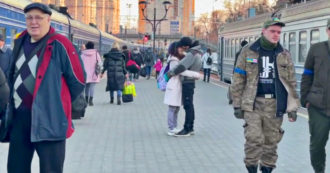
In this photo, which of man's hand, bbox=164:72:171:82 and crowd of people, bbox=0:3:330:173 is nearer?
crowd of people, bbox=0:3:330:173

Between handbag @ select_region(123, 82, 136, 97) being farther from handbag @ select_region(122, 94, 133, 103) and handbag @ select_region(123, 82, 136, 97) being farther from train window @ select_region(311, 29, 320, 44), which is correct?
train window @ select_region(311, 29, 320, 44)

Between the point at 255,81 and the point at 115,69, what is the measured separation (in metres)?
10.0

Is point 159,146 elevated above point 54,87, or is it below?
below

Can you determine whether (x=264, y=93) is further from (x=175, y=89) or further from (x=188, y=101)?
(x=175, y=89)

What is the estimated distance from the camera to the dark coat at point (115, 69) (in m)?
16.5

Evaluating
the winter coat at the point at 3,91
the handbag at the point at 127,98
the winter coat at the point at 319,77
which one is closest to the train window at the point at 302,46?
the handbag at the point at 127,98

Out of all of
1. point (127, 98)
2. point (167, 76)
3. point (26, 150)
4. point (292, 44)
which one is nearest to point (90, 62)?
point (127, 98)

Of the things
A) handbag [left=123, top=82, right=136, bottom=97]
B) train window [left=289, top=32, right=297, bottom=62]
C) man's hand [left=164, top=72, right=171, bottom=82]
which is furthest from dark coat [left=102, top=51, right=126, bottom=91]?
man's hand [left=164, top=72, right=171, bottom=82]

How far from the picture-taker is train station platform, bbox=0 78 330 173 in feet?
26.3

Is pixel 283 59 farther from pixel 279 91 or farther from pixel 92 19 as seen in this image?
pixel 92 19

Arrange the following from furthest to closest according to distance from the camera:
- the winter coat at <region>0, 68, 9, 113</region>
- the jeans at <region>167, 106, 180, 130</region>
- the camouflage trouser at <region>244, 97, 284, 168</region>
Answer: the jeans at <region>167, 106, 180, 130</region> → the camouflage trouser at <region>244, 97, 284, 168</region> → the winter coat at <region>0, 68, 9, 113</region>

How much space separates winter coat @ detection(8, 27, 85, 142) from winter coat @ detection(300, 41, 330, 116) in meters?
2.90

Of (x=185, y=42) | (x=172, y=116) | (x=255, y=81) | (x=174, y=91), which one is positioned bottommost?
(x=172, y=116)

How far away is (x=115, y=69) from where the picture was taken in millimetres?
16484
